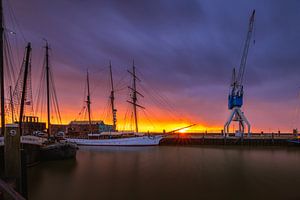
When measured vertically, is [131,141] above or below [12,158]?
below

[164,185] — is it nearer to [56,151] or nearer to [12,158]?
[12,158]

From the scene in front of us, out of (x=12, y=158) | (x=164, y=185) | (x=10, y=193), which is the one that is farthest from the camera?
(x=164, y=185)

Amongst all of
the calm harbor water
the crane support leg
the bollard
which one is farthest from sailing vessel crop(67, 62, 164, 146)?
the bollard

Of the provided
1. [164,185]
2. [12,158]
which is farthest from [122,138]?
[12,158]

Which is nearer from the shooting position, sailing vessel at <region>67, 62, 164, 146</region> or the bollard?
the bollard

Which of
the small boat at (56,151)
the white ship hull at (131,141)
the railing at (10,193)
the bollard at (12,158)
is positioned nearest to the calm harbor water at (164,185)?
the bollard at (12,158)

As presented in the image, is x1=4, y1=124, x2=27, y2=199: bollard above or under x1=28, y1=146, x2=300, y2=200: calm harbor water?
above

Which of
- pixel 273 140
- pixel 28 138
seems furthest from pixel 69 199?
pixel 273 140

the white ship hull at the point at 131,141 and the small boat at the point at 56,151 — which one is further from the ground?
the small boat at the point at 56,151

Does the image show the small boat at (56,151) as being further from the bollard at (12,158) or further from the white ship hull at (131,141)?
the white ship hull at (131,141)

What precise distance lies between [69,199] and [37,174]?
9.08 metres

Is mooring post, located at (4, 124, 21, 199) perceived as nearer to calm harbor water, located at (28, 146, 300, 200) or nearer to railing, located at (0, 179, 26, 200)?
railing, located at (0, 179, 26, 200)

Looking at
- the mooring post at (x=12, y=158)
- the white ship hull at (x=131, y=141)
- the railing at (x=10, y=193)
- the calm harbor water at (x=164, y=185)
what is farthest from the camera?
the white ship hull at (x=131, y=141)

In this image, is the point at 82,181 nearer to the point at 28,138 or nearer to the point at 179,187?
the point at 179,187
